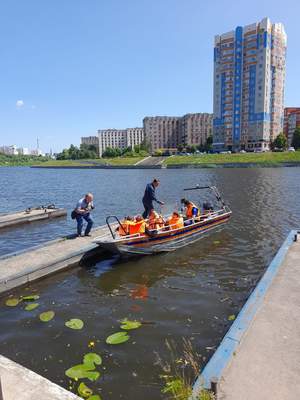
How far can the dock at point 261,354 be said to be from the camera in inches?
171

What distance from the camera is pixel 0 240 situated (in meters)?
15.9

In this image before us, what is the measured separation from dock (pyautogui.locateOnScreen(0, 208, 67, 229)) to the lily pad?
14.6 meters

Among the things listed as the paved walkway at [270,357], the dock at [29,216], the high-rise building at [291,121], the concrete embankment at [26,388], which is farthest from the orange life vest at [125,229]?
the high-rise building at [291,121]

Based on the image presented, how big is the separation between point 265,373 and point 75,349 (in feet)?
12.3

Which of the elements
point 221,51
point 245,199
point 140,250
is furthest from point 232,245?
point 221,51

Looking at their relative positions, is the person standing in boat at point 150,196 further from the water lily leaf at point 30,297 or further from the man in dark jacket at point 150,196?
the water lily leaf at point 30,297

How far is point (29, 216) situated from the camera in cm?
2039

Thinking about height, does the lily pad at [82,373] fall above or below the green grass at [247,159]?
below

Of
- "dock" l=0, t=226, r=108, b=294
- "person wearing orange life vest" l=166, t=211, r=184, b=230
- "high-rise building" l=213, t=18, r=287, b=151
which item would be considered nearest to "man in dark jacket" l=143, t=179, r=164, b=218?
"person wearing orange life vest" l=166, t=211, r=184, b=230

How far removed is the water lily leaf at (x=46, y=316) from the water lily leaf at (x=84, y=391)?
106 inches

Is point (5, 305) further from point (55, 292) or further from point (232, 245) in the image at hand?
point (232, 245)

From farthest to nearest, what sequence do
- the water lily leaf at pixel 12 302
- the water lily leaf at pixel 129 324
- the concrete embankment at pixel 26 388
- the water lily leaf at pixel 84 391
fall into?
the water lily leaf at pixel 12 302 → the water lily leaf at pixel 129 324 → the water lily leaf at pixel 84 391 → the concrete embankment at pixel 26 388

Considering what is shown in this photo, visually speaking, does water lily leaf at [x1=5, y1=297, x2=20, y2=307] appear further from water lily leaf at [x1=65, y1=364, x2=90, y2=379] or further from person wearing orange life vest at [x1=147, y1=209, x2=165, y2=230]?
person wearing orange life vest at [x1=147, y1=209, x2=165, y2=230]

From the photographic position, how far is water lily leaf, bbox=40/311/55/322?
7.69m
